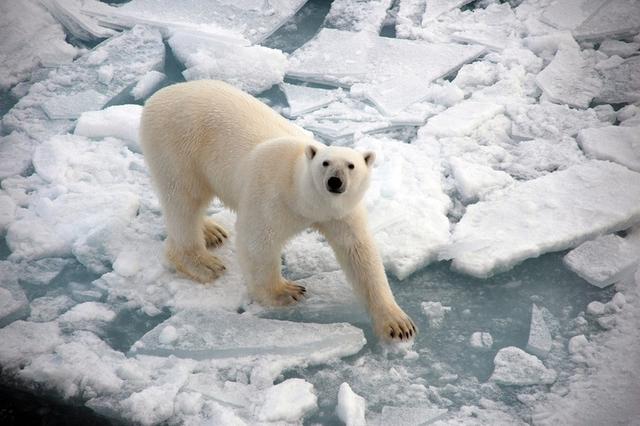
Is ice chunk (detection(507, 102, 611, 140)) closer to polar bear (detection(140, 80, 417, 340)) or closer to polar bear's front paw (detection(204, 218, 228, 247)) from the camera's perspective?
polar bear (detection(140, 80, 417, 340))

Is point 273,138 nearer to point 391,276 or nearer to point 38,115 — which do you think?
point 391,276

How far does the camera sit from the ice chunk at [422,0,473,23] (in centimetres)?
581

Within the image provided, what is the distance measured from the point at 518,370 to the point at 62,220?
255 cm

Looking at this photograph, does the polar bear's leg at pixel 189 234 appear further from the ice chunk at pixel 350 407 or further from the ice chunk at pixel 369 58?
the ice chunk at pixel 369 58

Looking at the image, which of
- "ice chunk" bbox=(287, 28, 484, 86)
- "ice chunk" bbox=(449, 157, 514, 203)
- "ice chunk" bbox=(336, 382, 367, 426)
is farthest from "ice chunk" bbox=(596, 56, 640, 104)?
"ice chunk" bbox=(336, 382, 367, 426)

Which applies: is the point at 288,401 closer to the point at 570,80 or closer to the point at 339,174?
the point at 339,174

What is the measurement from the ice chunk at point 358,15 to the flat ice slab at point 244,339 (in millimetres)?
3199

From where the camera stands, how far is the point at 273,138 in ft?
11.2

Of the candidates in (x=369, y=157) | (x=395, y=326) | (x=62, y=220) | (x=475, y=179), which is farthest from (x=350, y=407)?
(x=62, y=220)

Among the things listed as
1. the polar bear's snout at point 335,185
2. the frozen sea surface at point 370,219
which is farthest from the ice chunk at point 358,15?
the polar bear's snout at point 335,185

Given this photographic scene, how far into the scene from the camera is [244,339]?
3.21 m

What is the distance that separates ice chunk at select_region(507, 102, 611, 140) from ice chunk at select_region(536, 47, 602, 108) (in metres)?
0.10

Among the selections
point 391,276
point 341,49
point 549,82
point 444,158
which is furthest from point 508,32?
point 391,276

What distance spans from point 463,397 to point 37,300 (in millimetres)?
Answer: 2100
